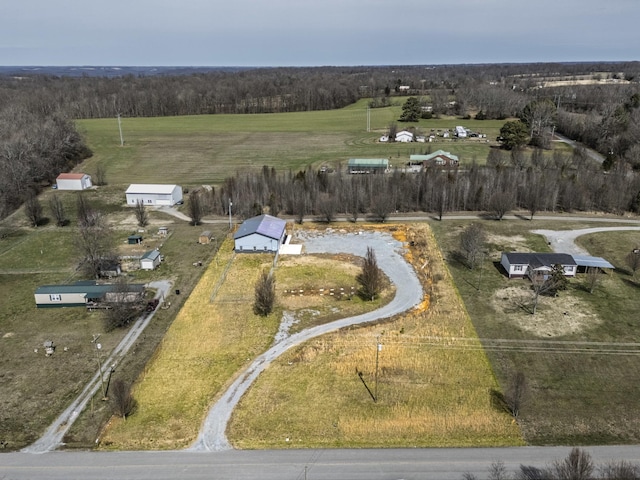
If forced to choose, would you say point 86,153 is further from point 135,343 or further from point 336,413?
point 336,413

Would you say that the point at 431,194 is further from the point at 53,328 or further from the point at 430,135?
the point at 430,135

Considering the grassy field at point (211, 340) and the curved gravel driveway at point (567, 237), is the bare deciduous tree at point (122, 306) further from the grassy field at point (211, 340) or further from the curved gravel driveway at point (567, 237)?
the curved gravel driveway at point (567, 237)

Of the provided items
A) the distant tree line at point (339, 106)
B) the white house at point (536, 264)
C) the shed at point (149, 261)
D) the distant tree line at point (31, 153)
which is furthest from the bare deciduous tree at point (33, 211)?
the white house at point (536, 264)

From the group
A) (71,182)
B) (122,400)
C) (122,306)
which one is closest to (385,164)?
(71,182)

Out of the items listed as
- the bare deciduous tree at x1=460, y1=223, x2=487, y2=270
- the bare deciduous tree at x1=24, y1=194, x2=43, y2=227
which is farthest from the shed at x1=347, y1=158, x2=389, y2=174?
the bare deciduous tree at x1=24, y1=194, x2=43, y2=227

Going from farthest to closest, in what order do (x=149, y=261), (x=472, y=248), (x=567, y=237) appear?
(x=567, y=237) < (x=149, y=261) < (x=472, y=248)

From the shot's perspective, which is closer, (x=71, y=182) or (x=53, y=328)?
(x=53, y=328)
